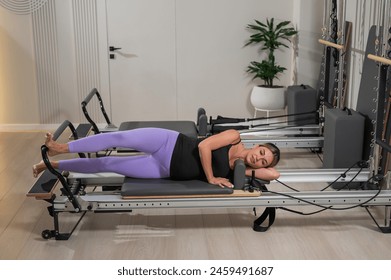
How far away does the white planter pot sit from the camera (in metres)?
5.54

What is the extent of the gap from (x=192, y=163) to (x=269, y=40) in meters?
2.63

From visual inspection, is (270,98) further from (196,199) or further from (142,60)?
(196,199)

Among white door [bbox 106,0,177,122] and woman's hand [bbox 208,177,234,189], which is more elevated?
white door [bbox 106,0,177,122]

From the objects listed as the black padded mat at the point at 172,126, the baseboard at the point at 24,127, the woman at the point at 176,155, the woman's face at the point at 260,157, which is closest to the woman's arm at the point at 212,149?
the woman at the point at 176,155

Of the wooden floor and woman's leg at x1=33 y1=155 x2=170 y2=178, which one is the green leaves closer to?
the wooden floor

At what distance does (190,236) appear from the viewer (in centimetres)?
332

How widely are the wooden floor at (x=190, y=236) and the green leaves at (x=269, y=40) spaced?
83.8 inches

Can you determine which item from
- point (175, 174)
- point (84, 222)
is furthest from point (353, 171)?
point (84, 222)

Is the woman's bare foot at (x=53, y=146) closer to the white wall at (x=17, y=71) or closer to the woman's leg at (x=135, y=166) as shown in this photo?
the woman's leg at (x=135, y=166)

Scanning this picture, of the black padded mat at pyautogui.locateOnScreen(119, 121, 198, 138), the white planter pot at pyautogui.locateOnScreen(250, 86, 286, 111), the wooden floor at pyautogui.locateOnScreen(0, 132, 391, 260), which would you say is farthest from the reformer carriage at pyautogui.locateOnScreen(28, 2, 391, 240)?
the white planter pot at pyautogui.locateOnScreen(250, 86, 286, 111)

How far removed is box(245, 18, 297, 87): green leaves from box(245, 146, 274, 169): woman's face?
241 centimetres

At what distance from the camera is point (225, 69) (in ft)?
19.2

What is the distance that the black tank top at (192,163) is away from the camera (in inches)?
129
